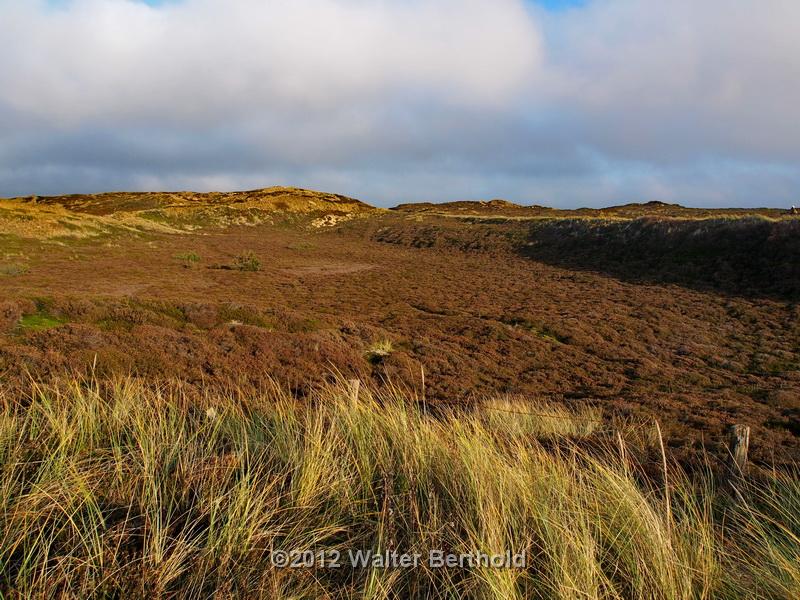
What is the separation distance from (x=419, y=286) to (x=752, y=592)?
2348 cm

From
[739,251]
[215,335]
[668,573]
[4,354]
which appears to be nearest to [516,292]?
[739,251]

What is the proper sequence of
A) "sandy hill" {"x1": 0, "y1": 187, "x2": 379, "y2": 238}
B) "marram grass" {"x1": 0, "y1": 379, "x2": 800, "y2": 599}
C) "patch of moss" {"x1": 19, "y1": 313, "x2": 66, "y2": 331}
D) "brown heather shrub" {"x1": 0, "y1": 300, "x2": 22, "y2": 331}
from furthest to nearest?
"sandy hill" {"x1": 0, "y1": 187, "x2": 379, "y2": 238}
"patch of moss" {"x1": 19, "y1": 313, "x2": 66, "y2": 331}
"brown heather shrub" {"x1": 0, "y1": 300, "x2": 22, "y2": 331}
"marram grass" {"x1": 0, "y1": 379, "x2": 800, "y2": 599}

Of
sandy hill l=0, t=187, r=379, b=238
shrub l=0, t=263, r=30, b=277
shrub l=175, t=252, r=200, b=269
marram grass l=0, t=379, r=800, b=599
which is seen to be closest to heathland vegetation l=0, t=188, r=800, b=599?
marram grass l=0, t=379, r=800, b=599

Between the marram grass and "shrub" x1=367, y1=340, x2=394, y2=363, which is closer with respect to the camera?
the marram grass

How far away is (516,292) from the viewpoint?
23750 mm

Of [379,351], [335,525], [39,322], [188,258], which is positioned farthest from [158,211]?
[335,525]

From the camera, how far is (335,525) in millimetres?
2502

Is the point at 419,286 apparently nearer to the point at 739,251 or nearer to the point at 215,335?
the point at 215,335

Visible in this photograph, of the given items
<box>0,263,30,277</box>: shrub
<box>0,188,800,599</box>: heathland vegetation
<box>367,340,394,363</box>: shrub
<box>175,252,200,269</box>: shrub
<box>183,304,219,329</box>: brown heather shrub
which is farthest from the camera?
<box>175,252,200,269</box>: shrub

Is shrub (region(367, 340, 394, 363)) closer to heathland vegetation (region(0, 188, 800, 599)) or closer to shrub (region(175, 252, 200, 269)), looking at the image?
heathland vegetation (region(0, 188, 800, 599))

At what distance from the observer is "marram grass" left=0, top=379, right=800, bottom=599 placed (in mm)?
2068

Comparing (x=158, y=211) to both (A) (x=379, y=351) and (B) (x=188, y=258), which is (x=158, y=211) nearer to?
(B) (x=188, y=258)

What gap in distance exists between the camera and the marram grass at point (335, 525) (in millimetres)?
2068

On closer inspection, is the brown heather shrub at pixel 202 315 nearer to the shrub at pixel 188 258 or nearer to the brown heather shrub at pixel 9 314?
the brown heather shrub at pixel 9 314
